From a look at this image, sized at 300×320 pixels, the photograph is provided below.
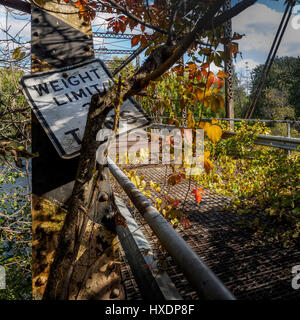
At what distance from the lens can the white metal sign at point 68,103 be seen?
51.7 inches

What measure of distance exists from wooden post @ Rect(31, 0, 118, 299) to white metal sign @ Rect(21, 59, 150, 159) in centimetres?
14

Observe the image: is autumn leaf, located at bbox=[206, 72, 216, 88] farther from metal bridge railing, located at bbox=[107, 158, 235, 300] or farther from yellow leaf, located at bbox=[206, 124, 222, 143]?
metal bridge railing, located at bbox=[107, 158, 235, 300]

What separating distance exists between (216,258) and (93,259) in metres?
1.85

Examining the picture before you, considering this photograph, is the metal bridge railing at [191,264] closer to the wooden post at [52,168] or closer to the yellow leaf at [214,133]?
the wooden post at [52,168]

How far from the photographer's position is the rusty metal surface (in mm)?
2303

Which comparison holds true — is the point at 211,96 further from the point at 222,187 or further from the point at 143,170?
the point at 143,170

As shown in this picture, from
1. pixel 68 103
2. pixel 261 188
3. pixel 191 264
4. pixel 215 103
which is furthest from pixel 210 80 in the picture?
pixel 261 188

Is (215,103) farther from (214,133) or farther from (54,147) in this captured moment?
(54,147)

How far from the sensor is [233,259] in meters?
2.77

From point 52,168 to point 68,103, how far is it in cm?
40

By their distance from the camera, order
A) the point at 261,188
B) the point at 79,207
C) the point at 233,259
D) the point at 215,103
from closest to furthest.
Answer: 1. the point at 79,207
2. the point at 215,103
3. the point at 233,259
4. the point at 261,188

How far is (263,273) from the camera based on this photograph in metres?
2.51

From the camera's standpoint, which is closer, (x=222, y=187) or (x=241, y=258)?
(x=241, y=258)
